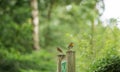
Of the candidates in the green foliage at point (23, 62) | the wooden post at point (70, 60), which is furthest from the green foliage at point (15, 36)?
the wooden post at point (70, 60)

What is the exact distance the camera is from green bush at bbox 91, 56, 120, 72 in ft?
17.9

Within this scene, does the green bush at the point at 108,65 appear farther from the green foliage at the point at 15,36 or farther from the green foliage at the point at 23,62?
the green foliage at the point at 15,36

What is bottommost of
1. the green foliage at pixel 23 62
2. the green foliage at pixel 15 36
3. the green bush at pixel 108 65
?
the green bush at pixel 108 65

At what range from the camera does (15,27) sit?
18469 mm

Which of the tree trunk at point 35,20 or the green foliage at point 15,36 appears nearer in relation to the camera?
the tree trunk at point 35,20

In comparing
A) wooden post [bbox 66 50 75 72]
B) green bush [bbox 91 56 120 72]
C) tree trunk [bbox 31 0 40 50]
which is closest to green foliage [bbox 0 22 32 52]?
tree trunk [bbox 31 0 40 50]

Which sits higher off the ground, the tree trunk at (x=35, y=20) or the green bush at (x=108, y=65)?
the tree trunk at (x=35, y=20)

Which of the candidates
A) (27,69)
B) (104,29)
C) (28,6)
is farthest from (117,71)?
(28,6)

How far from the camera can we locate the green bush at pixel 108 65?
17.9ft

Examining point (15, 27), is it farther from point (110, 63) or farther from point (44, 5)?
point (110, 63)

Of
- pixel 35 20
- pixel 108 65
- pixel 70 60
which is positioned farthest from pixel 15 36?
pixel 108 65

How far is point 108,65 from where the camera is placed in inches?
→ 217

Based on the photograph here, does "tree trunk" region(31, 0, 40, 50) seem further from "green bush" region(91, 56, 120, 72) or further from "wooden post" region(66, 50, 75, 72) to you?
"green bush" region(91, 56, 120, 72)

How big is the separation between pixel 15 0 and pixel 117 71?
14210 millimetres
